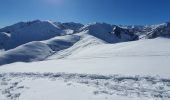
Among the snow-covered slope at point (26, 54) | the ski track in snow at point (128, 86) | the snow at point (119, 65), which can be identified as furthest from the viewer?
the snow-covered slope at point (26, 54)

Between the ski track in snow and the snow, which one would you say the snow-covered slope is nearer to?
the snow

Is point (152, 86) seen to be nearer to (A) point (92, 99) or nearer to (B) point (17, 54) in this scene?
(A) point (92, 99)

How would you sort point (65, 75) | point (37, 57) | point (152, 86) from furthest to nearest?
point (37, 57), point (65, 75), point (152, 86)

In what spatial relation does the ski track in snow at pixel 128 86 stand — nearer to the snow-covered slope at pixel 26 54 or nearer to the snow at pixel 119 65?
the snow at pixel 119 65

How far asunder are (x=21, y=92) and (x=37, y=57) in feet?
437

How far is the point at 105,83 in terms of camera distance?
20.1m

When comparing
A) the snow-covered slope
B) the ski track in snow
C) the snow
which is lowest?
the ski track in snow

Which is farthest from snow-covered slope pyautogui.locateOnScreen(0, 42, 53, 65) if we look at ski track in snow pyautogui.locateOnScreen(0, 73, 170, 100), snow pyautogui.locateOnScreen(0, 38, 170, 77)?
ski track in snow pyautogui.locateOnScreen(0, 73, 170, 100)

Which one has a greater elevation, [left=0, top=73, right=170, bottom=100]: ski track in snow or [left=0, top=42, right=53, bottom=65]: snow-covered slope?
[left=0, top=42, right=53, bottom=65]: snow-covered slope

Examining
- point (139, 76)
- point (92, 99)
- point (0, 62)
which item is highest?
point (0, 62)

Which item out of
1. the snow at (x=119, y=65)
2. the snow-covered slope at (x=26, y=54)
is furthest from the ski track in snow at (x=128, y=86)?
the snow-covered slope at (x=26, y=54)

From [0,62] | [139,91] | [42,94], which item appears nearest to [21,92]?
[42,94]

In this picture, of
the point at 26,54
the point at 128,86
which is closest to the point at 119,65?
the point at 128,86

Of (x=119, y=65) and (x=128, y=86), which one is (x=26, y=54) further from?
(x=128, y=86)
